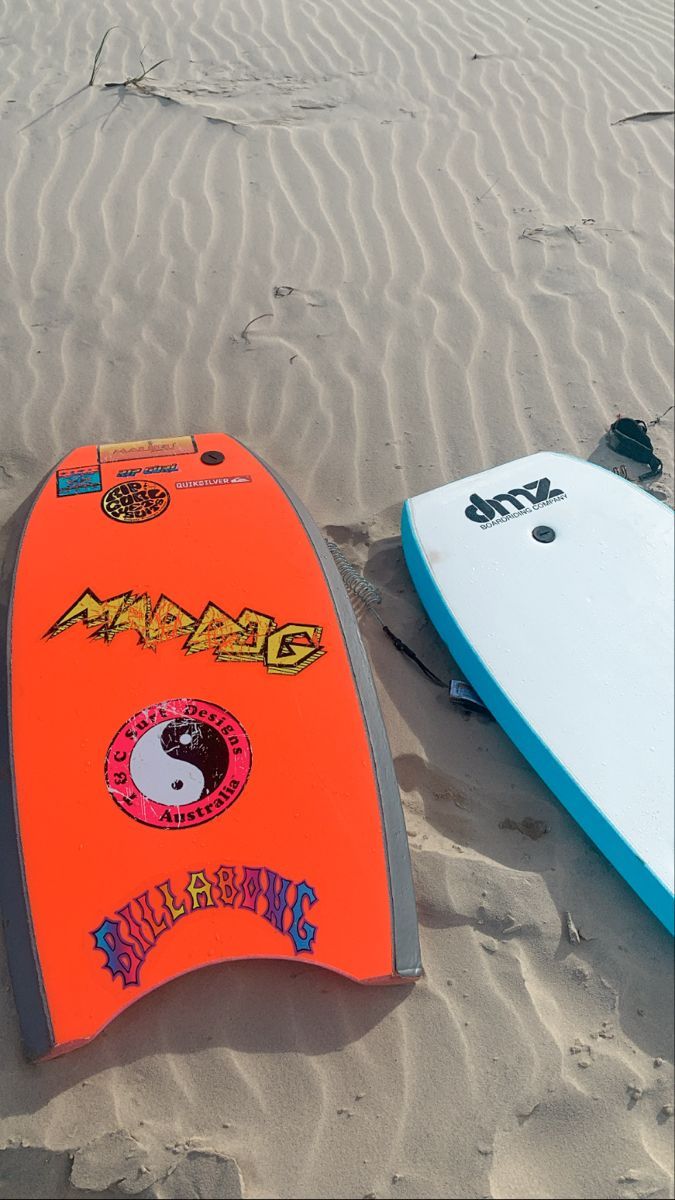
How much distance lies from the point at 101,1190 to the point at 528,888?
4.18 ft

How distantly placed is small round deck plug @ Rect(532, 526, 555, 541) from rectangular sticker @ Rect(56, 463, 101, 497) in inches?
63.0

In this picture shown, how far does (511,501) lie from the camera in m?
3.43

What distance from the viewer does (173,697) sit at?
8.79ft

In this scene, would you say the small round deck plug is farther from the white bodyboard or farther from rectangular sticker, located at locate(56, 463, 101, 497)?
rectangular sticker, located at locate(56, 463, 101, 497)

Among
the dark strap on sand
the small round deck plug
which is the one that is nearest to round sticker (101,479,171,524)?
the small round deck plug

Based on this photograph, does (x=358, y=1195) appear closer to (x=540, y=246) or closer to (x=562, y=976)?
(x=562, y=976)

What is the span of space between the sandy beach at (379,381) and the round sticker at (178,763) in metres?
0.43

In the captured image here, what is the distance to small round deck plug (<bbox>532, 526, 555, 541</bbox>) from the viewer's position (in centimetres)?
330

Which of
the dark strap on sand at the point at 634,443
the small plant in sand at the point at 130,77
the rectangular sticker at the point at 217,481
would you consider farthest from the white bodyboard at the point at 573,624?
the small plant in sand at the point at 130,77

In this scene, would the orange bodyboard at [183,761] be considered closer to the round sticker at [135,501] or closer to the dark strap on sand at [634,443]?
the round sticker at [135,501]

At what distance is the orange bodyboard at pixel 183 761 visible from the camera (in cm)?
225

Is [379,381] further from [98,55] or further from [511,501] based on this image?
[98,55]

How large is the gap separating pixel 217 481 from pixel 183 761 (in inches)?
48.9

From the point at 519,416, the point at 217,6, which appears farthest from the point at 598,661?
the point at 217,6
